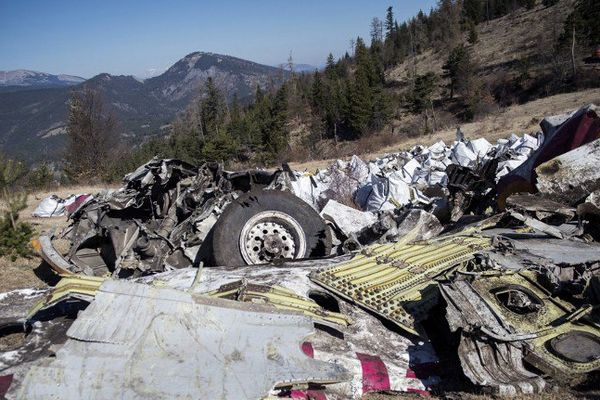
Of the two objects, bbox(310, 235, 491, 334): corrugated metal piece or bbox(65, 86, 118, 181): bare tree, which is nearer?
bbox(310, 235, 491, 334): corrugated metal piece

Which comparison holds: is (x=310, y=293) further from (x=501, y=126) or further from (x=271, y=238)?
(x=501, y=126)

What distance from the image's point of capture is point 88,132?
42.1 m

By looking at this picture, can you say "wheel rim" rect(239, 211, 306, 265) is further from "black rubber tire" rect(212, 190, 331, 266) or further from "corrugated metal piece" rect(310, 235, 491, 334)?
"corrugated metal piece" rect(310, 235, 491, 334)

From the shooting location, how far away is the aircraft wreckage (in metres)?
2.61

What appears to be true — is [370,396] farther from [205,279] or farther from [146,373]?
[205,279]

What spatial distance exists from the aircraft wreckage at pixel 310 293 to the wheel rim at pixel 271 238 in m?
0.01

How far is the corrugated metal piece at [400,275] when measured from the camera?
3.54 m

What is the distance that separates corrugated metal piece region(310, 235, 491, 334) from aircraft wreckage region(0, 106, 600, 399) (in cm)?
2

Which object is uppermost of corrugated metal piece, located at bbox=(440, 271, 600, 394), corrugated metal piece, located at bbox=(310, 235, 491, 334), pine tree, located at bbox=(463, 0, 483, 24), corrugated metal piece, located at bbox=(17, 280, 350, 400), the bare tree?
pine tree, located at bbox=(463, 0, 483, 24)

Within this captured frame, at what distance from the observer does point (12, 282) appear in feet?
20.4

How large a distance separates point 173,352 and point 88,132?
44.1m

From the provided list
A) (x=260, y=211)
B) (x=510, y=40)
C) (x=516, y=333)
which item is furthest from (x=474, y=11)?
(x=516, y=333)

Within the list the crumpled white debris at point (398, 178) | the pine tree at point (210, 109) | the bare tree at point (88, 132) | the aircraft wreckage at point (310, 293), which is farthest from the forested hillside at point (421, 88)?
the aircraft wreckage at point (310, 293)

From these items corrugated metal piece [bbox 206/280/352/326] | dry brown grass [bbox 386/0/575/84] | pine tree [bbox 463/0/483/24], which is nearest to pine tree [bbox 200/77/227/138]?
dry brown grass [bbox 386/0/575/84]
